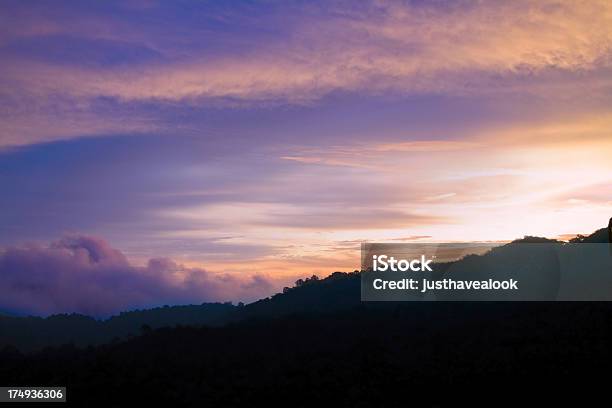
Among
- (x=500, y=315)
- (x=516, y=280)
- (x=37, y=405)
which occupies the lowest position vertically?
(x=37, y=405)

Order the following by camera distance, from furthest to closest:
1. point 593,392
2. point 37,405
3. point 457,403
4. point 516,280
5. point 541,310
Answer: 1. point 516,280
2. point 541,310
3. point 37,405
4. point 457,403
5. point 593,392

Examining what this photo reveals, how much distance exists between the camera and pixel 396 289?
138m

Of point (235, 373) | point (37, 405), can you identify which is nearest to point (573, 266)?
point (235, 373)

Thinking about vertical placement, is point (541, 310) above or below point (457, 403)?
above

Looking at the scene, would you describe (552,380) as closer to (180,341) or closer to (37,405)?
(37,405)

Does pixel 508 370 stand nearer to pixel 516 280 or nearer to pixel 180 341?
pixel 180 341

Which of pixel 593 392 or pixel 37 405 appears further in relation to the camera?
pixel 37 405

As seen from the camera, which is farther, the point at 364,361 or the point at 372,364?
the point at 364,361

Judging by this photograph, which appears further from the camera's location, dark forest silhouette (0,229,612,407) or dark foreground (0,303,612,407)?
dark forest silhouette (0,229,612,407)

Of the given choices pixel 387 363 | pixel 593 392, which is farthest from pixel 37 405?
pixel 593 392

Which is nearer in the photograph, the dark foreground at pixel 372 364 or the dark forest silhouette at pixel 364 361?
the dark foreground at pixel 372 364

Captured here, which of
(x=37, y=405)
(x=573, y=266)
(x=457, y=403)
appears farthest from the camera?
(x=573, y=266)

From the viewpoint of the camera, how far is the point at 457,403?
52125mm

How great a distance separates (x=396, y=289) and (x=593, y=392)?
295ft
